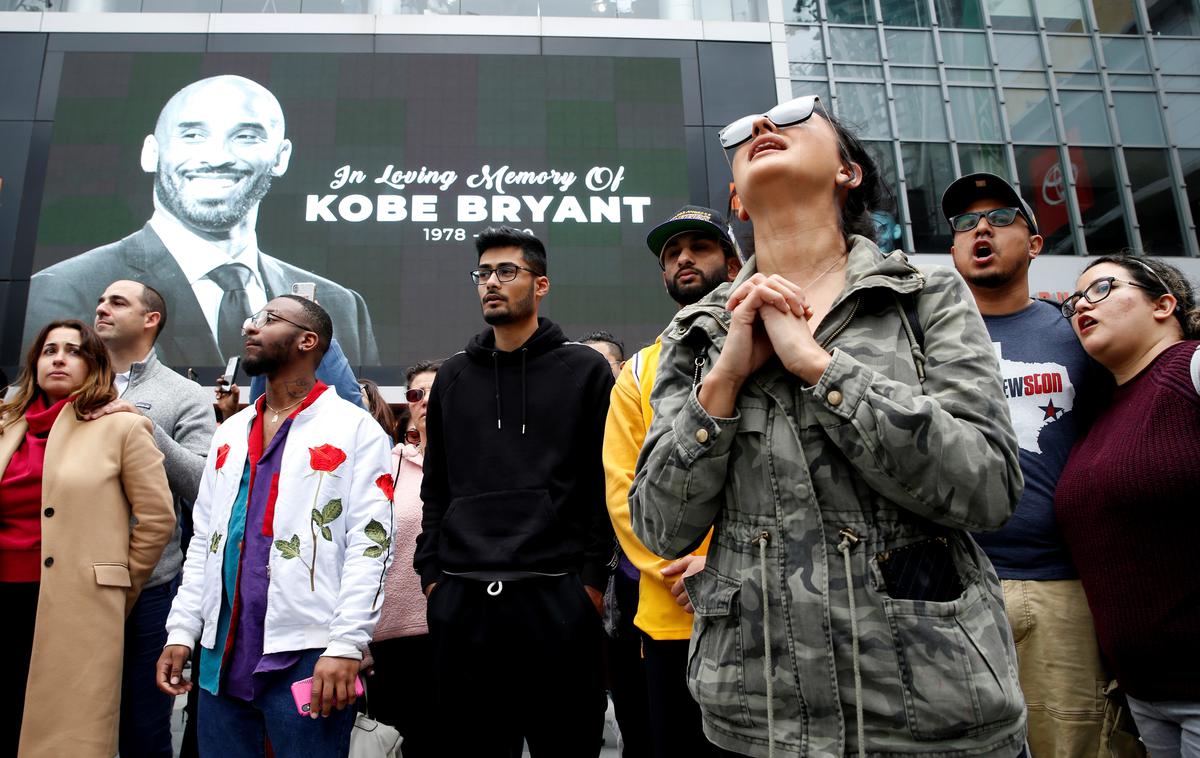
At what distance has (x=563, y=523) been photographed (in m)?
2.85

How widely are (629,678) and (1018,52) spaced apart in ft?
64.4

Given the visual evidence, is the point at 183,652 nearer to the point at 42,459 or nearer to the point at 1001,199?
the point at 42,459

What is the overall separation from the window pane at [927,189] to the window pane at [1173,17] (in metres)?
6.68

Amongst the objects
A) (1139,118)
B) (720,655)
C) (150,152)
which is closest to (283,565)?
(720,655)

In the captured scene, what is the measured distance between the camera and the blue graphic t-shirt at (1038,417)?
2725 mm

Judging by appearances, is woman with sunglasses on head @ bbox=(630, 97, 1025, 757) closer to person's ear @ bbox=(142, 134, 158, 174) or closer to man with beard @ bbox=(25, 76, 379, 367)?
man with beard @ bbox=(25, 76, 379, 367)

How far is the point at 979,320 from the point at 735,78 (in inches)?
608

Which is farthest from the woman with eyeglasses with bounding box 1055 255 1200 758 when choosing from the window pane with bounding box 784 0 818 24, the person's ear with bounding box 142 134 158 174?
the window pane with bounding box 784 0 818 24

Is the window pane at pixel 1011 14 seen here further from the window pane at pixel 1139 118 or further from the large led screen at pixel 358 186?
the large led screen at pixel 358 186

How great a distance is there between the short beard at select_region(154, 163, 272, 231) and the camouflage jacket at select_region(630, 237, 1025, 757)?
1430 centimetres

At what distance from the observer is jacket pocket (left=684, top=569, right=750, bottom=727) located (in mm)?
1469

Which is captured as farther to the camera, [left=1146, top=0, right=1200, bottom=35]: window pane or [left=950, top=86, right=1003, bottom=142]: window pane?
[left=1146, top=0, right=1200, bottom=35]: window pane

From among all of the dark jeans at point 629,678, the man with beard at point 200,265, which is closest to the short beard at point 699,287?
the dark jeans at point 629,678

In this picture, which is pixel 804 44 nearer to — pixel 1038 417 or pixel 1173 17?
pixel 1173 17
